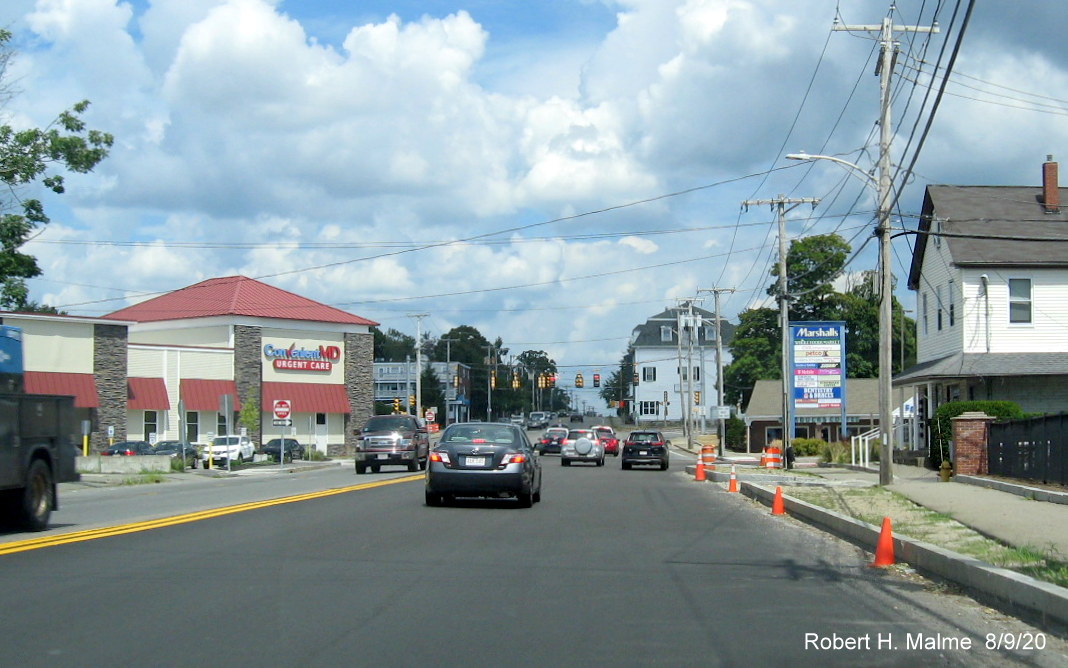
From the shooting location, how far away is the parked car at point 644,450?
1619 inches

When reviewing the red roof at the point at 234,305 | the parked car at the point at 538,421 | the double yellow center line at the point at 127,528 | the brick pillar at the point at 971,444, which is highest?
the red roof at the point at 234,305

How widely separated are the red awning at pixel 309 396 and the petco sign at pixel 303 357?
997mm

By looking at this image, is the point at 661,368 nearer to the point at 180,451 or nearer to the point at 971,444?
the point at 180,451

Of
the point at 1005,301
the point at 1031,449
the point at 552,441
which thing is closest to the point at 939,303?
the point at 1005,301

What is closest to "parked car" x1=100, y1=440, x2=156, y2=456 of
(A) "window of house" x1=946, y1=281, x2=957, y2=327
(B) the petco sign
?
(B) the petco sign

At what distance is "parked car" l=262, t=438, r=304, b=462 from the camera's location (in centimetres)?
5161

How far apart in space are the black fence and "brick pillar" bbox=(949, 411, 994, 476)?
223 millimetres

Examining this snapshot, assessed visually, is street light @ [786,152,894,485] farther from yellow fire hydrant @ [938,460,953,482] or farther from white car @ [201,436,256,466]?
white car @ [201,436,256,466]

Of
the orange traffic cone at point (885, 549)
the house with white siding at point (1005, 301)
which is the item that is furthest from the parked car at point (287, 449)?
the orange traffic cone at point (885, 549)

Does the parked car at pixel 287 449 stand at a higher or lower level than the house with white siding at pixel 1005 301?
lower

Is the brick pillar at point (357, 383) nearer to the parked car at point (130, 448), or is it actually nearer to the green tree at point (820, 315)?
the parked car at point (130, 448)

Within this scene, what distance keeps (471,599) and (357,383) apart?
54.1 m

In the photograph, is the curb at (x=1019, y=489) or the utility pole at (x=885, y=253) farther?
the utility pole at (x=885, y=253)

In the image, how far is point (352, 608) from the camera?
9000 mm
